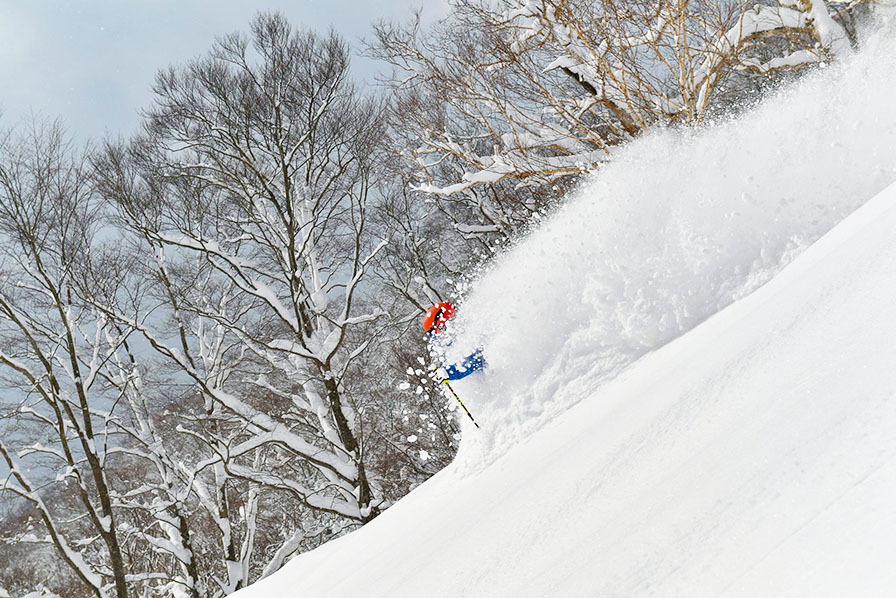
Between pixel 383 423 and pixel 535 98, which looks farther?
pixel 383 423

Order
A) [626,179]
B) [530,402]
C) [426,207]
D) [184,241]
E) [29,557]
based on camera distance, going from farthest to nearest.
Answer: [29,557] → [426,207] → [184,241] → [626,179] → [530,402]

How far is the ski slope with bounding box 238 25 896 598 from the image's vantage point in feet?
4.91

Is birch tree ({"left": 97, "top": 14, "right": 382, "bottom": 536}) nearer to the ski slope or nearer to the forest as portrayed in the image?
the forest

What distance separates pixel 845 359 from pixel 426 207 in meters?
14.1

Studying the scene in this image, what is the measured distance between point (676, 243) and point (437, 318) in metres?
2.22

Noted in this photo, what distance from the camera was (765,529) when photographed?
147cm

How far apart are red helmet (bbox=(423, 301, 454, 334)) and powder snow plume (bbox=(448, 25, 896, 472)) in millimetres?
290

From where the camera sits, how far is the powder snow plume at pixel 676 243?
3.98m

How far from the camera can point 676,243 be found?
443cm

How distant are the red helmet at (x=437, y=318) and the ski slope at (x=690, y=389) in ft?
1.01

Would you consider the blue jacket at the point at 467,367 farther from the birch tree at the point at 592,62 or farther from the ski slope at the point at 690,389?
the birch tree at the point at 592,62

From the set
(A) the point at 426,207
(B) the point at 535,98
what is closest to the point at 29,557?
(A) the point at 426,207

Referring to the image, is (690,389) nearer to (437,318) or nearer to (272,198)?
(437,318)

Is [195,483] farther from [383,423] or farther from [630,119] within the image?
[630,119]
